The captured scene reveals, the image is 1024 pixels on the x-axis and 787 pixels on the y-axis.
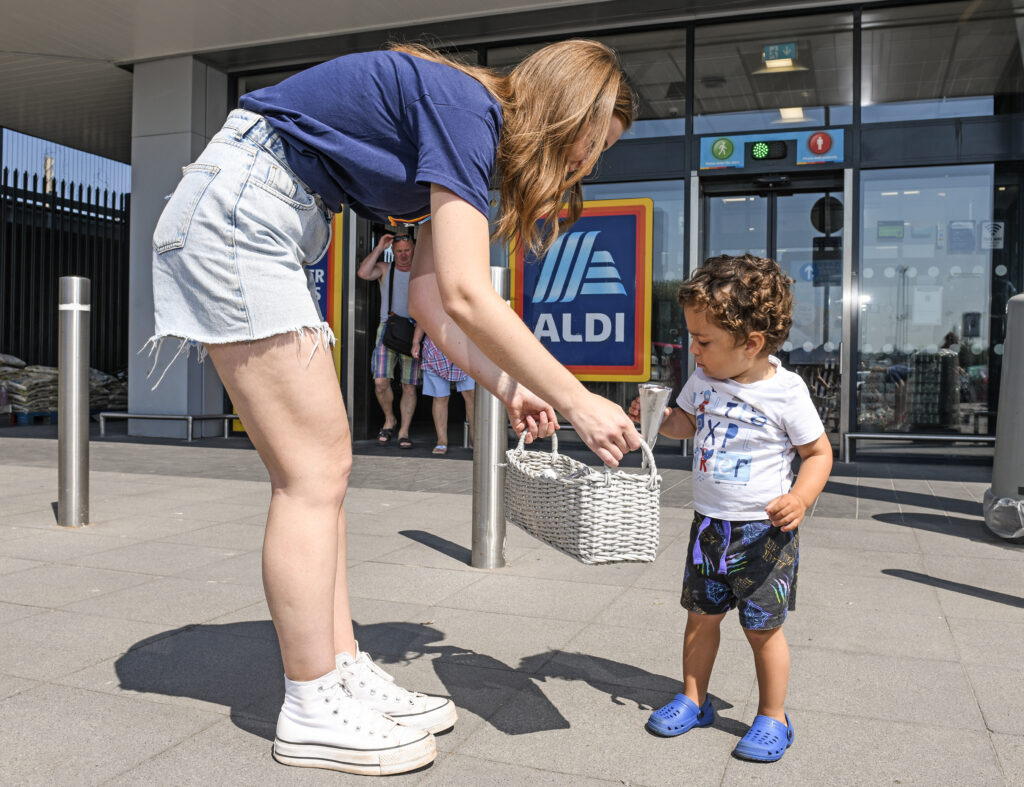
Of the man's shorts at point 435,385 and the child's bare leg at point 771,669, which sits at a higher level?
the man's shorts at point 435,385

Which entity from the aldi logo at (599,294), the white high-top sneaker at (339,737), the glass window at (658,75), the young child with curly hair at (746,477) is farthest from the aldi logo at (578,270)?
the white high-top sneaker at (339,737)

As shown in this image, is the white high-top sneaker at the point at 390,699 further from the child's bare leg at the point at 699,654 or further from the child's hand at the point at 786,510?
the child's hand at the point at 786,510

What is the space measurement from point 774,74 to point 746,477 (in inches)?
322

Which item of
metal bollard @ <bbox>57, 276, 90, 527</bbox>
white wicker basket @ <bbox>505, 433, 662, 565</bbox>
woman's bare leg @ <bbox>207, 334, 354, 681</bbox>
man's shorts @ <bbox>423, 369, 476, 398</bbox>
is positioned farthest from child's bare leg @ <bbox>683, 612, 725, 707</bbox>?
man's shorts @ <bbox>423, 369, 476, 398</bbox>

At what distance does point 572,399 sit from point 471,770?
928 millimetres

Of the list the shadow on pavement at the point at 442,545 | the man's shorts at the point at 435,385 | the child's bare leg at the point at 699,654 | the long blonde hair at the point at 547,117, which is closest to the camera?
the long blonde hair at the point at 547,117

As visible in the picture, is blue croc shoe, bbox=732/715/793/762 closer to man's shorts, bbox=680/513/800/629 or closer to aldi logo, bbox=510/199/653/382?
man's shorts, bbox=680/513/800/629

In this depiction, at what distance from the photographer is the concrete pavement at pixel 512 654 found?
2.16m

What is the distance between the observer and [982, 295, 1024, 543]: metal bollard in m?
4.83

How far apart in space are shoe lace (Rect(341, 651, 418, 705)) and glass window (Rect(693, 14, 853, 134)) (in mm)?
8229

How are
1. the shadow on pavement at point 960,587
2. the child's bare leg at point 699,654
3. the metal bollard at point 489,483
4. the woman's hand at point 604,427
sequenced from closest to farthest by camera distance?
1. the woman's hand at point 604,427
2. the child's bare leg at point 699,654
3. the shadow on pavement at point 960,587
4. the metal bollard at point 489,483

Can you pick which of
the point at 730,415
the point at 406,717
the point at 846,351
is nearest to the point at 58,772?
the point at 406,717

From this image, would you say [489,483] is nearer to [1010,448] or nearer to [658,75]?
[1010,448]

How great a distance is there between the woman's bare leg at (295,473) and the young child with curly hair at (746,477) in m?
0.92
